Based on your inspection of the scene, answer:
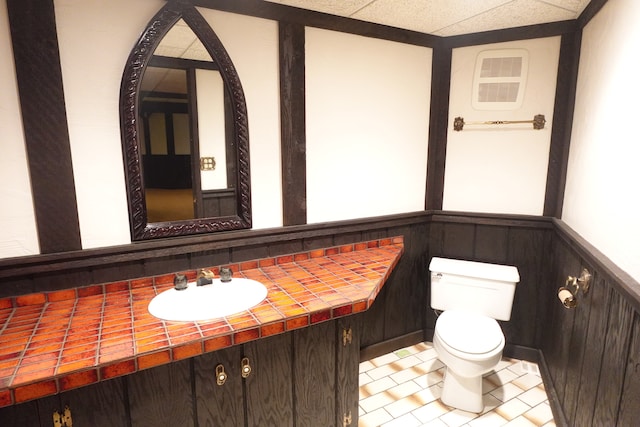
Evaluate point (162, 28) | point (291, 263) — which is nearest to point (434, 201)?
point (291, 263)

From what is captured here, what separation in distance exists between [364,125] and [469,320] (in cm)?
135

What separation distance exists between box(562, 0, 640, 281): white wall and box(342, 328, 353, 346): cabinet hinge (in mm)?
1100

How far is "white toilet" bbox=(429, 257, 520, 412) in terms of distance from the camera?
1.96 meters

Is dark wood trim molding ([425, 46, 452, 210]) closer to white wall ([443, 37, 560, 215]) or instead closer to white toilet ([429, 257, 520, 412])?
white wall ([443, 37, 560, 215])

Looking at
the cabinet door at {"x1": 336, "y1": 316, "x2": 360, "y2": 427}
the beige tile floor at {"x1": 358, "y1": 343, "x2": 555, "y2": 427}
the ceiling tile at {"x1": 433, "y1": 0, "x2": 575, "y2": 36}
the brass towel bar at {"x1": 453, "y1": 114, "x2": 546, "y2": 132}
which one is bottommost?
the beige tile floor at {"x1": 358, "y1": 343, "x2": 555, "y2": 427}

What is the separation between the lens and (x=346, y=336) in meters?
1.71

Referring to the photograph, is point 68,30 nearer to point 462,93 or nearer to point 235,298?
point 235,298

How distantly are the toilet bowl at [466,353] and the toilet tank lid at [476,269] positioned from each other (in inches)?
10.0

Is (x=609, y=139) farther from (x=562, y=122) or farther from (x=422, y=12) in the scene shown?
(x=422, y=12)

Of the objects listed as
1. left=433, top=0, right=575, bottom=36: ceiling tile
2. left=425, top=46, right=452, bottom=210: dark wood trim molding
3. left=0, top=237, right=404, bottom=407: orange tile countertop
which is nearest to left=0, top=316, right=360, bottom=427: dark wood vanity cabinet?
left=0, top=237, right=404, bottom=407: orange tile countertop

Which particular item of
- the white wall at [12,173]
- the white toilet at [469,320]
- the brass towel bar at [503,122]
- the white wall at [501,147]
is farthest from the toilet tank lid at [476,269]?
the white wall at [12,173]

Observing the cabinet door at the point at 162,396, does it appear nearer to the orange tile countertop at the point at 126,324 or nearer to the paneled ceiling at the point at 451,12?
the orange tile countertop at the point at 126,324

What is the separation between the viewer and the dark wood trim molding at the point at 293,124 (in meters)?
1.96

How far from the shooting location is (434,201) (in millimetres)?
2699
